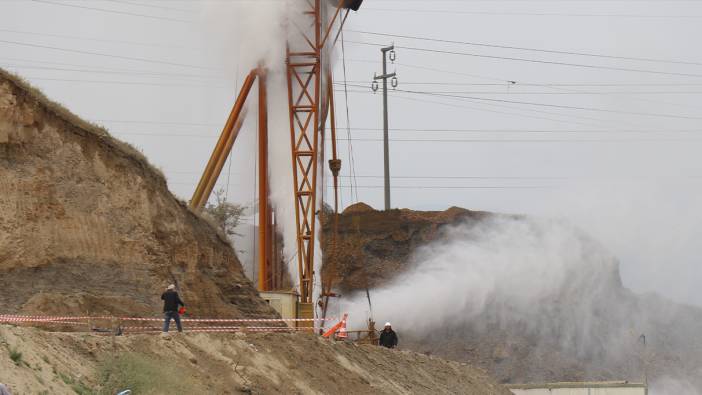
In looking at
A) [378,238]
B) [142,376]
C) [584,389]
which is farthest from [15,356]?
[378,238]

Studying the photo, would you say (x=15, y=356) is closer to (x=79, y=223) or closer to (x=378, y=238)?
(x=79, y=223)

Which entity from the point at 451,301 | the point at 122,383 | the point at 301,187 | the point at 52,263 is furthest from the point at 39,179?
the point at 451,301

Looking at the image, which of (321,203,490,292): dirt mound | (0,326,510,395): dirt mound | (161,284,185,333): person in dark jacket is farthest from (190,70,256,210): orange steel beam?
(321,203,490,292): dirt mound

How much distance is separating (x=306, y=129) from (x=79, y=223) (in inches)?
756

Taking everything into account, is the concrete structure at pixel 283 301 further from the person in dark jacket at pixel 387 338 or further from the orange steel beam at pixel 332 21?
Result: the orange steel beam at pixel 332 21

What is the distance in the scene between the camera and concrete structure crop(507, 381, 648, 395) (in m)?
44.8

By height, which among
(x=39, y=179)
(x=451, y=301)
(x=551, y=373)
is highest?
(x=39, y=179)

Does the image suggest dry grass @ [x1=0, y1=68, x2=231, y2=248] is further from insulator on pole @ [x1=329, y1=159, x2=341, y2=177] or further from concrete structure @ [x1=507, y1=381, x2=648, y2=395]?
concrete structure @ [x1=507, y1=381, x2=648, y2=395]

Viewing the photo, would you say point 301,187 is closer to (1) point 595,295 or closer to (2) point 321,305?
(2) point 321,305

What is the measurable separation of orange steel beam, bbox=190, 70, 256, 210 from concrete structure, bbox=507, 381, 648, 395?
15104 mm

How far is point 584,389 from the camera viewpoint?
149ft

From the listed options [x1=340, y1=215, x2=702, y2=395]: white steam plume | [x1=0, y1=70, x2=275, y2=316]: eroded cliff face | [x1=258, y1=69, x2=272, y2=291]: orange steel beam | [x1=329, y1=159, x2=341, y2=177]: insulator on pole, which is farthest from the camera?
[x1=340, y1=215, x2=702, y2=395]: white steam plume

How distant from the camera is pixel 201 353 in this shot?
20.8m

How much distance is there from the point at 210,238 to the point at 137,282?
505cm
